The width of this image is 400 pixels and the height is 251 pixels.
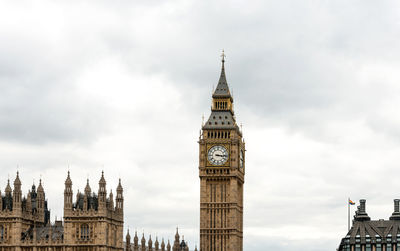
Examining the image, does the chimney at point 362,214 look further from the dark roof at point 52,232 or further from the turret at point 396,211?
the dark roof at point 52,232

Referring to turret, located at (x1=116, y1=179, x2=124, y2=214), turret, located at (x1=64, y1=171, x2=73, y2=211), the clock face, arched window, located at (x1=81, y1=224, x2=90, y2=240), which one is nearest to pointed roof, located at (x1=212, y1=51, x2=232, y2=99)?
the clock face

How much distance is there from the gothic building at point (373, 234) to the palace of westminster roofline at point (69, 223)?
1733 inches

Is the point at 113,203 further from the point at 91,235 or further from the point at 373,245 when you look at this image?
the point at 373,245

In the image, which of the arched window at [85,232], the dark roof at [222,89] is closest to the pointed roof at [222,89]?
the dark roof at [222,89]

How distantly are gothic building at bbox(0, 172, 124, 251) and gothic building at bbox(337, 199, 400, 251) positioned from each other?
145 feet

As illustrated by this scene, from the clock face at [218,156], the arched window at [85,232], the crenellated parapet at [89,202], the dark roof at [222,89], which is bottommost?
the arched window at [85,232]

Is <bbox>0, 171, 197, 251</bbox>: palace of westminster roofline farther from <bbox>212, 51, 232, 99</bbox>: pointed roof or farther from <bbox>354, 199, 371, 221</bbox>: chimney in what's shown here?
<bbox>354, 199, 371, 221</bbox>: chimney

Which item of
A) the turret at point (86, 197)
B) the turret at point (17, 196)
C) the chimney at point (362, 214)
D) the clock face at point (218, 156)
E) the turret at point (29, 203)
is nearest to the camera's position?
the turret at point (86, 197)

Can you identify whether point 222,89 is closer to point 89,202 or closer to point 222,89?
point 222,89

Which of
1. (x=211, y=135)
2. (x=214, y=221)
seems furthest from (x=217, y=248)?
(x=211, y=135)

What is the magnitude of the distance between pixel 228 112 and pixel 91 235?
46240 mm

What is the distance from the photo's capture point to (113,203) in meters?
157

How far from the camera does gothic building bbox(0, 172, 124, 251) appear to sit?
501 feet

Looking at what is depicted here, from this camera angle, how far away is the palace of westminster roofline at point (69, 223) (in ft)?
501
